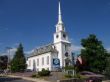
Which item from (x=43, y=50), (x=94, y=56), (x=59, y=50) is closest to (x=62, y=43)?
A: (x=59, y=50)

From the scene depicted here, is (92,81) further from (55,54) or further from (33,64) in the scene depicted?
(33,64)

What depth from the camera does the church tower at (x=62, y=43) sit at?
112 meters

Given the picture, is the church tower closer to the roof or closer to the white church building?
the white church building

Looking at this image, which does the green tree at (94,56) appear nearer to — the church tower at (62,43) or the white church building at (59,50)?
the white church building at (59,50)

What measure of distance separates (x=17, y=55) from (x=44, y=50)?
13.5m

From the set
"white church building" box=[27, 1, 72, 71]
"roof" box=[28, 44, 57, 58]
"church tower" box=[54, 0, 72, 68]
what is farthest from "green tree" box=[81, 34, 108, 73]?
"roof" box=[28, 44, 57, 58]

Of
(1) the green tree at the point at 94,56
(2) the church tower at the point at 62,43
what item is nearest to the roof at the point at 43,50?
(2) the church tower at the point at 62,43

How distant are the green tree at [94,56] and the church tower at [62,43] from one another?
4111 centimetres

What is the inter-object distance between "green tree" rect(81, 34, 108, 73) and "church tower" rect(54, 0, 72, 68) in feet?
135

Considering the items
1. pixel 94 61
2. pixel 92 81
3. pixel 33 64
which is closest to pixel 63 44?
pixel 33 64

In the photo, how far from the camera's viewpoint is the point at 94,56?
2736 inches

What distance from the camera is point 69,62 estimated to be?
113438mm

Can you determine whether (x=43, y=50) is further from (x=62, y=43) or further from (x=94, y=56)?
(x=94, y=56)

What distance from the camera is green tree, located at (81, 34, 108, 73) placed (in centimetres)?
6865
